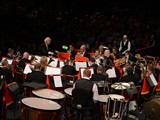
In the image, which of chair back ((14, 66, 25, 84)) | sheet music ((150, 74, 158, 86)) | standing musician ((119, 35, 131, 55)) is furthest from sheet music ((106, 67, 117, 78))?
standing musician ((119, 35, 131, 55))

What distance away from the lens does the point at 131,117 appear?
773 cm

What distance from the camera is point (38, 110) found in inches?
202

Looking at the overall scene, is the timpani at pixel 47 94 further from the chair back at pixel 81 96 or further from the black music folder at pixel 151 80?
the black music folder at pixel 151 80

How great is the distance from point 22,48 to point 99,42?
12.7 ft

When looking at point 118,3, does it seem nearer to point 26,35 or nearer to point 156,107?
point 26,35

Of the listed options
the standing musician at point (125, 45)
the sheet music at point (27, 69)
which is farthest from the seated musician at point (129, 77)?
the standing musician at point (125, 45)

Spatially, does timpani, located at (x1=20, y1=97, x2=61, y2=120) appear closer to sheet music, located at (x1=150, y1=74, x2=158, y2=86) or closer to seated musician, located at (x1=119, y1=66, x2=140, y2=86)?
seated musician, located at (x1=119, y1=66, x2=140, y2=86)

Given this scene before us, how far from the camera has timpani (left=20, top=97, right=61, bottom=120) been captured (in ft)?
16.9

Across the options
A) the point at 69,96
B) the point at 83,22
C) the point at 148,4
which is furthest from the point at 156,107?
the point at 148,4

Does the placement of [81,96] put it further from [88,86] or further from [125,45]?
[125,45]

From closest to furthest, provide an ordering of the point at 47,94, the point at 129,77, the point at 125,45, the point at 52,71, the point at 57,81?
the point at 47,94 → the point at 57,81 → the point at 129,77 → the point at 52,71 → the point at 125,45

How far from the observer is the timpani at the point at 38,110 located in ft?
16.9

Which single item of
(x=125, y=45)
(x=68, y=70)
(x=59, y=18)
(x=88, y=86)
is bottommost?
(x=88, y=86)

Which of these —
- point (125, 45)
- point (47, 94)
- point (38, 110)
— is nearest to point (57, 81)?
point (47, 94)
